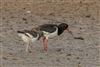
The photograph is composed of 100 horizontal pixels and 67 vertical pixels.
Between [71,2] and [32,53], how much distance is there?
6.50m

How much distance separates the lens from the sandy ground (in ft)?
35.7

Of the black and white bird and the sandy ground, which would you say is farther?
the black and white bird

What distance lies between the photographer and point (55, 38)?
44.7ft

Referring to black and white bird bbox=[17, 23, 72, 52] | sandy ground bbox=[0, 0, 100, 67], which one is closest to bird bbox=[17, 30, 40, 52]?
black and white bird bbox=[17, 23, 72, 52]

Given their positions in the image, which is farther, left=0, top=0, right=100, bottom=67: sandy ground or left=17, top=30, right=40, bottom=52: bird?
left=17, top=30, right=40, bottom=52: bird

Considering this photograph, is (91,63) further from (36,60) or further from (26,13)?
(26,13)

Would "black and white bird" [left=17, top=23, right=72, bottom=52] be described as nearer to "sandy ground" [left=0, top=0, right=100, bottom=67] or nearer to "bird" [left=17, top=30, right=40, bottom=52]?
"bird" [left=17, top=30, right=40, bottom=52]

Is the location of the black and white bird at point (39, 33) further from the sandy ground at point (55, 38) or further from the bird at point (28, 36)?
the sandy ground at point (55, 38)

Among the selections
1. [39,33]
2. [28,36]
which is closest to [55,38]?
[39,33]

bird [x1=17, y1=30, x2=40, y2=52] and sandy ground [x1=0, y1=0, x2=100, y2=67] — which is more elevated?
bird [x1=17, y1=30, x2=40, y2=52]

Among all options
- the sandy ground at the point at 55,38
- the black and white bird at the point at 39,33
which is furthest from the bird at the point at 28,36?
the sandy ground at the point at 55,38

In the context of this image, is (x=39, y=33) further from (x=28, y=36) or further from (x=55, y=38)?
(x=55, y=38)

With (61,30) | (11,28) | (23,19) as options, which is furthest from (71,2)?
(61,30)

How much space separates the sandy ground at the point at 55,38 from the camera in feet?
35.7
